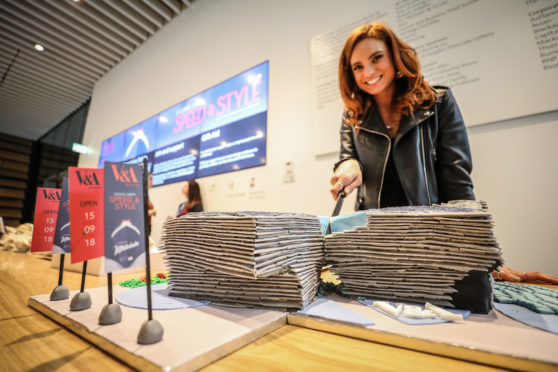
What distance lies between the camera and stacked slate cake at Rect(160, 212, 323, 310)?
43 centimetres

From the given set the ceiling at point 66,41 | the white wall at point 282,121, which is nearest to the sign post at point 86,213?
the white wall at point 282,121

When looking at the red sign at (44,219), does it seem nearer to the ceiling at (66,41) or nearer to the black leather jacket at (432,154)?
the black leather jacket at (432,154)

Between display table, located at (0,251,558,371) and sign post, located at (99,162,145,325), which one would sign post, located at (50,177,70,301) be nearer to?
display table, located at (0,251,558,371)

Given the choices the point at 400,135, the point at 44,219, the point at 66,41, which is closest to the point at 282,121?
the point at 400,135

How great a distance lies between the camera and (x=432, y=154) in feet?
3.30

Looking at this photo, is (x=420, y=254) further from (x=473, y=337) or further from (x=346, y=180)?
(x=346, y=180)

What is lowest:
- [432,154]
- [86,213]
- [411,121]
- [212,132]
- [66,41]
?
[86,213]

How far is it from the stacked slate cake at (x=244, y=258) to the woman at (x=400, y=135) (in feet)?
1.40

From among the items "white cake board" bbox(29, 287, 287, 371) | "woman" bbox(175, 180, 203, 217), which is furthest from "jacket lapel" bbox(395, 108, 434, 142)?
"woman" bbox(175, 180, 203, 217)

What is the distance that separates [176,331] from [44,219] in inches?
18.5

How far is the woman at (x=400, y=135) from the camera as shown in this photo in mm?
977

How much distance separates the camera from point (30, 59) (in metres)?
4.72

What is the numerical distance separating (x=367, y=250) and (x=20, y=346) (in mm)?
592

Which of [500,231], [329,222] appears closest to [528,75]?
[500,231]
